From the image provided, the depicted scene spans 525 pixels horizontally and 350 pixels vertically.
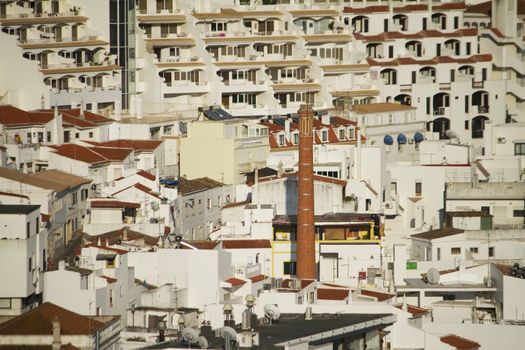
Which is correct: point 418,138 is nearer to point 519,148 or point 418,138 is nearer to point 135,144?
point 519,148

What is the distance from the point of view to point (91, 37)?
3465 inches

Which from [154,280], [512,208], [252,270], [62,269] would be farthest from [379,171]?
[62,269]

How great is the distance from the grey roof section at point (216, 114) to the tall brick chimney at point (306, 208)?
53.7 ft

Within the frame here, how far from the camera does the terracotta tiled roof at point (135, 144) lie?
254 ft

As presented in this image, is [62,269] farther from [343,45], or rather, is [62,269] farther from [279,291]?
[343,45]

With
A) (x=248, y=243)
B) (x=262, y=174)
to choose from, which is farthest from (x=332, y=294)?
(x=262, y=174)

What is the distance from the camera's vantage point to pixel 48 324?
47.3m

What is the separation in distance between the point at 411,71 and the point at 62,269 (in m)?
49.4

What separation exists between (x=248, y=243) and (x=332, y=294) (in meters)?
7.10

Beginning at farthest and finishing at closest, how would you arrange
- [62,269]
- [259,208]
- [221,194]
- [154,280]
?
[221,194] < [259,208] < [154,280] < [62,269]

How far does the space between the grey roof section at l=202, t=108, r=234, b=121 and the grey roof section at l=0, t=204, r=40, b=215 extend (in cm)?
2523

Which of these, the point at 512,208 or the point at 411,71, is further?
the point at 411,71

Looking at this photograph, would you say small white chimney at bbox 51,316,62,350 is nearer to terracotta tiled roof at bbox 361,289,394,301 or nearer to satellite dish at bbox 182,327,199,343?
satellite dish at bbox 182,327,199,343

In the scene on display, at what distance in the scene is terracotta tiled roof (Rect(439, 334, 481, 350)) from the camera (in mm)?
54094
